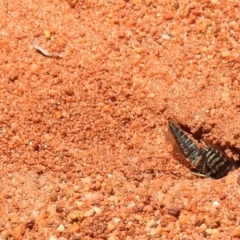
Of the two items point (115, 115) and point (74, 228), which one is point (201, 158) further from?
point (74, 228)

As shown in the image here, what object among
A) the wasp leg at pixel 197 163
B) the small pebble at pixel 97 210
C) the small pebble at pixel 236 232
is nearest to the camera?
the small pebble at pixel 236 232

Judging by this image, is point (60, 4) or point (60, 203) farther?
point (60, 4)

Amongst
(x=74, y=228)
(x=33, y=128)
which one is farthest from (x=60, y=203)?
(x=33, y=128)

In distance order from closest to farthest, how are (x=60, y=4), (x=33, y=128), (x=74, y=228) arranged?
1. (x=74, y=228)
2. (x=33, y=128)
3. (x=60, y=4)

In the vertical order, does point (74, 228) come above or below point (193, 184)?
below

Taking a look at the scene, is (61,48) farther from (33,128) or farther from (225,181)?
(225,181)

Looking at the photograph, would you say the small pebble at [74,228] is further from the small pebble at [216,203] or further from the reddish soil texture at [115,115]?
the small pebble at [216,203]

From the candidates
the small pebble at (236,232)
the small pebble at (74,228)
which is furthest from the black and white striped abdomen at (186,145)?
the small pebble at (74,228)

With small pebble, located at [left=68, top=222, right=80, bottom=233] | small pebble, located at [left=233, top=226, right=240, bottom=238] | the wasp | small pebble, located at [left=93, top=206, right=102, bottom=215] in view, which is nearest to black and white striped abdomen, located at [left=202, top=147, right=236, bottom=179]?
the wasp
